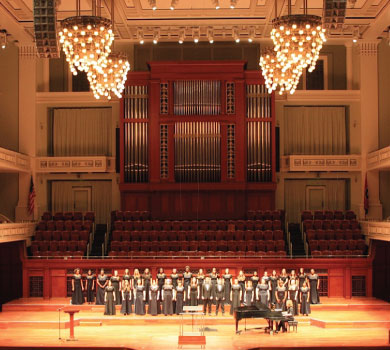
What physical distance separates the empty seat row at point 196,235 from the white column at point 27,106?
3.41 m

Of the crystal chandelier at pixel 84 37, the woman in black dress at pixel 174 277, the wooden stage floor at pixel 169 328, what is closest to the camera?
the crystal chandelier at pixel 84 37

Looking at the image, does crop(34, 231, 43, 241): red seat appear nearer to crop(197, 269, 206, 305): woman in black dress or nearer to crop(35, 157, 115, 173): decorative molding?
crop(35, 157, 115, 173): decorative molding

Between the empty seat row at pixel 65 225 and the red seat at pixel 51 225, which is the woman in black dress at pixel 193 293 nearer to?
the empty seat row at pixel 65 225

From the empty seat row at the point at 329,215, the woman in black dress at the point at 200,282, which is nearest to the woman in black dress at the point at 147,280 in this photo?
the woman in black dress at the point at 200,282

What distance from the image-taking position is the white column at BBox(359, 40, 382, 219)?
57.4 feet

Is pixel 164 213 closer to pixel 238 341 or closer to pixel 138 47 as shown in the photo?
pixel 138 47

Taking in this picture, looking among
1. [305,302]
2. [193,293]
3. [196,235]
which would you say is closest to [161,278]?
[193,293]

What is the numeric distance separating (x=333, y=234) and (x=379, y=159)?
7.67 feet

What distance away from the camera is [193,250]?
50.6ft

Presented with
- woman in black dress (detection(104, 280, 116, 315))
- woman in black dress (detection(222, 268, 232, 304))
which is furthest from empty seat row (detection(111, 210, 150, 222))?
woman in black dress (detection(222, 268, 232, 304))

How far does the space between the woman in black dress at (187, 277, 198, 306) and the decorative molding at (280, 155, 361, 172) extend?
5.41 m

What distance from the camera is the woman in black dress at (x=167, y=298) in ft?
44.8

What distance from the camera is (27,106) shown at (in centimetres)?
1777

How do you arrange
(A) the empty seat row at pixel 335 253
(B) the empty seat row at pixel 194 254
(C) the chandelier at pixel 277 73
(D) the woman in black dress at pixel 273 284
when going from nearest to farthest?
(C) the chandelier at pixel 277 73, (D) the woman in black dress at pixel 273 284, (B) the empty seat row at pixel 194 254, (A) the empty seat row at pixel 335 253
